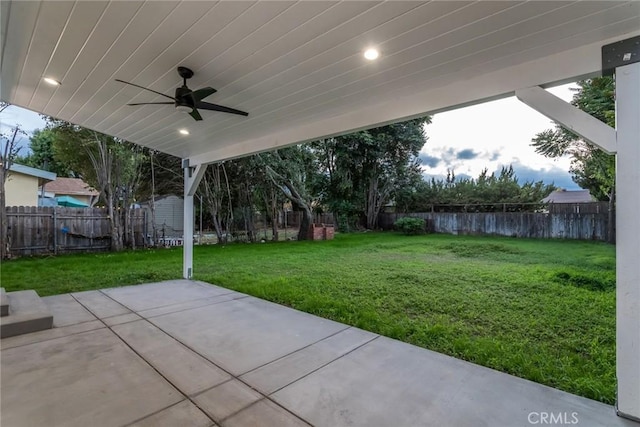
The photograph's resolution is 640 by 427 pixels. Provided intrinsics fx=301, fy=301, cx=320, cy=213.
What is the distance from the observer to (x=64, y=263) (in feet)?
21.4

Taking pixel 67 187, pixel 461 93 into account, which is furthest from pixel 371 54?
pixel 67 187

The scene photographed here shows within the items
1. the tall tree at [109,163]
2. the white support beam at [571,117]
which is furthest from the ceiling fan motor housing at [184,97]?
the tall tree at [109,163]

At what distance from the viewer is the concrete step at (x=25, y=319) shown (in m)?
2.87

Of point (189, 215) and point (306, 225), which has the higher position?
point (189, 215)

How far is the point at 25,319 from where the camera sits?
296 centimetres

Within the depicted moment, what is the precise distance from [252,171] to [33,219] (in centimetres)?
597

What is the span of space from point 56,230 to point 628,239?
34.9 feet

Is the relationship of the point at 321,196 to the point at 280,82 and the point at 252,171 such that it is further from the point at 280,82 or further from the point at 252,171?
the point at 280,82

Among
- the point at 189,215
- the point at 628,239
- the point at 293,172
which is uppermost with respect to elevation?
the point at 293,172

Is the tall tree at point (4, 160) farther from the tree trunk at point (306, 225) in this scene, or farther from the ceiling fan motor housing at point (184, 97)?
the tree trunk at point (306, 225)

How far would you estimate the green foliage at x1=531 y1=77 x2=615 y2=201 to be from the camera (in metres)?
5.51

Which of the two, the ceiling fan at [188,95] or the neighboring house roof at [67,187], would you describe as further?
the neighboring house roof at [67,187]

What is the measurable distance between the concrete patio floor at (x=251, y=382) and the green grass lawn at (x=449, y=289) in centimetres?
33

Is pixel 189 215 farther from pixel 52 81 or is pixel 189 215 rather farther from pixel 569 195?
pixel 569 195
